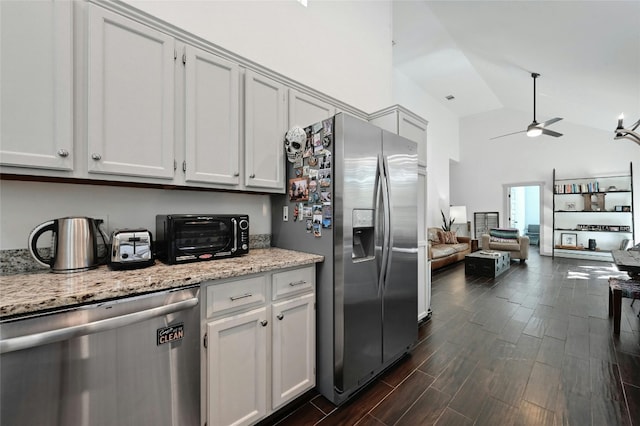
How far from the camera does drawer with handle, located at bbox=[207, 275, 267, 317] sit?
1.34 m

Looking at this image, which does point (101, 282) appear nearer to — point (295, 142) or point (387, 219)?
point (295, 142)

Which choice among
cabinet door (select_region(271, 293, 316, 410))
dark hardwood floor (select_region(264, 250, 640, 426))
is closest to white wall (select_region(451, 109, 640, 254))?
dark hardwood floor (select_region(264, 250, 640, 426))

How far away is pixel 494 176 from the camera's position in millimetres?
8359

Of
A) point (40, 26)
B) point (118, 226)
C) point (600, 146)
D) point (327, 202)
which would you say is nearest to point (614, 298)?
point (327, 202)

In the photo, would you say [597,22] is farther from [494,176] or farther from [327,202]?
[494,176]

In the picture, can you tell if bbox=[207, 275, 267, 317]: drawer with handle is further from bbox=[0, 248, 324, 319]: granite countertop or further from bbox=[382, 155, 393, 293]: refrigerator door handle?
bbox=[382, 155, 393, 293]: refrigerator door handle

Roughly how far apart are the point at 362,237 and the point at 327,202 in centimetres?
45

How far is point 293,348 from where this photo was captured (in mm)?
1659

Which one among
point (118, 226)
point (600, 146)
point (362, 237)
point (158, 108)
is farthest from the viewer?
point (600, 146)

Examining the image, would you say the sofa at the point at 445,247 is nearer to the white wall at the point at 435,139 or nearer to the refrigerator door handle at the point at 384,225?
the white wall at the point at 435,139

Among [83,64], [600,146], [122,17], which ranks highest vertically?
[600,146]

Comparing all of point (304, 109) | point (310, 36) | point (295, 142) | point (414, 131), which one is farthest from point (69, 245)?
point (414, 131)

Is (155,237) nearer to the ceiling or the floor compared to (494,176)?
nearer to the floor

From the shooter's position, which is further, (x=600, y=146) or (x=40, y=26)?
(x=600, y=146)
